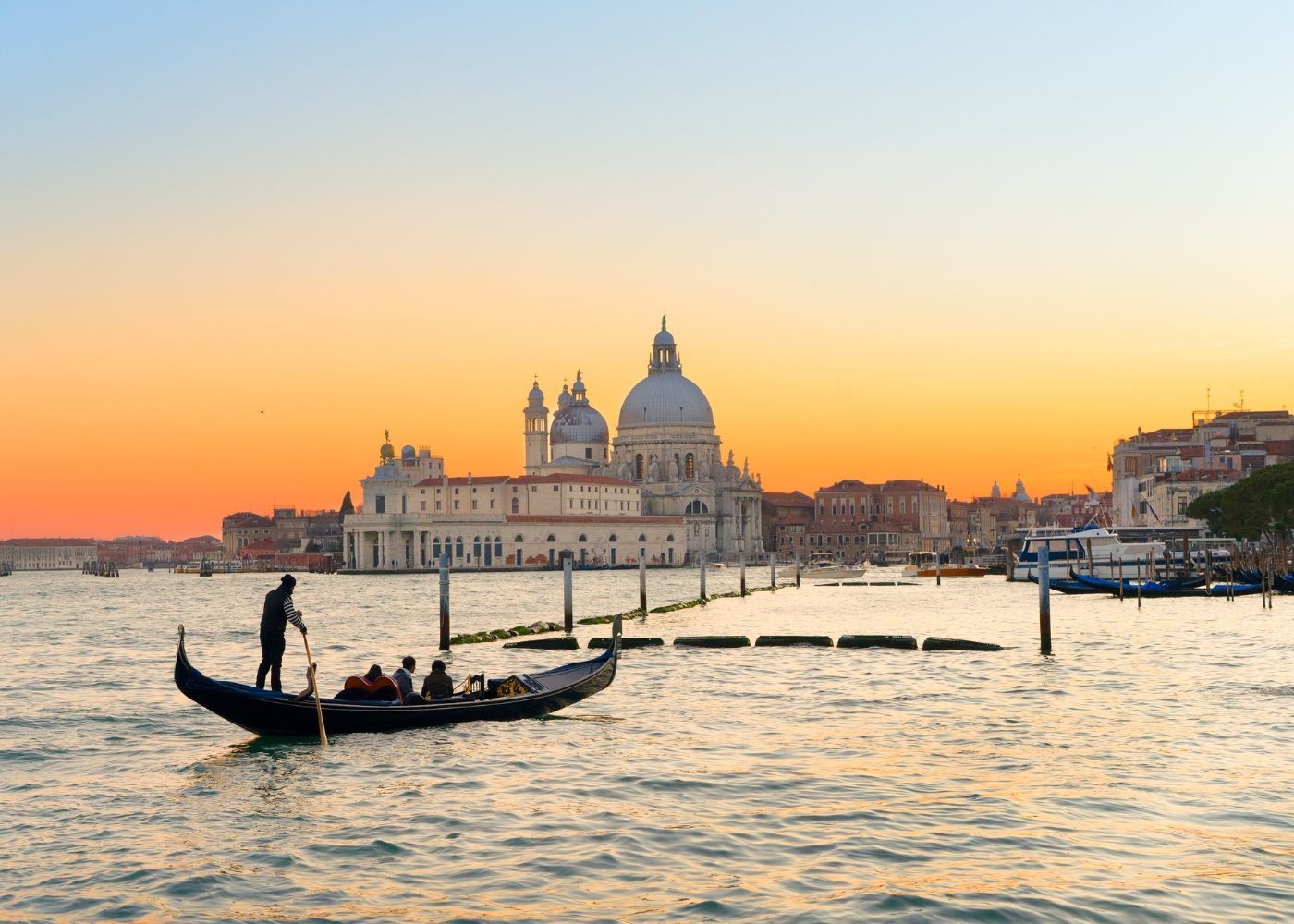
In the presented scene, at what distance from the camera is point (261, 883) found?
33.1ft

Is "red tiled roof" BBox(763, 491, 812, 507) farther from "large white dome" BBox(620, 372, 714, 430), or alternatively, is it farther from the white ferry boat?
the white ferry boat

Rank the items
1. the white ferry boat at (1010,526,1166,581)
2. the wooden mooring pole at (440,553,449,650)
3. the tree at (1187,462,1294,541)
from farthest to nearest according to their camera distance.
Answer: the tree at (1187,462,1294,541), the white ferry boat at (1010,526,1166,581), the wooden mooring pole at (440,553,449,650)

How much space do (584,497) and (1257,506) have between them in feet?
261

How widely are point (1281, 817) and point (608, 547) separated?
122719mm

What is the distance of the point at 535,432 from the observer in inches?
6171

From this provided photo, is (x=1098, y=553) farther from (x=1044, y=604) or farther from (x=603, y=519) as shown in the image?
(x=603, y=519)

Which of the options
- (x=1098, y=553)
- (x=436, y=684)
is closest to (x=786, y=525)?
(x=1098, y=553)

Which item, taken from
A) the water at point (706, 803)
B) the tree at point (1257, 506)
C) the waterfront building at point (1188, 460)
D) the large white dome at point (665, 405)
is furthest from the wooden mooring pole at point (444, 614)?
the large white dome at point (665, 405)

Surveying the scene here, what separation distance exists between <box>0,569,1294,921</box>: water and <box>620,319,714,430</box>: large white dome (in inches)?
4928

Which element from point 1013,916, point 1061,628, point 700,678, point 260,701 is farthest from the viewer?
point 1061,628

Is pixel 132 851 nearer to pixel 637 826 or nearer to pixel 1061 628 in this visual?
pixel 637 826

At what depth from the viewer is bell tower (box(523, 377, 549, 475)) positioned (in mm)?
156375

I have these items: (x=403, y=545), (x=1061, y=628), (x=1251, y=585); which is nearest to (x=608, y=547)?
(x=403, y=545)

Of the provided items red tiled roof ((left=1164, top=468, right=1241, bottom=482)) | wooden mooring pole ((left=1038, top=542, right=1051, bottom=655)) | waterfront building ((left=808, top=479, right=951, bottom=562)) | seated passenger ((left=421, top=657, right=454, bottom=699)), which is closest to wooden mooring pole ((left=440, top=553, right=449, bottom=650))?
wooden mooring pole ((left=1038, top=542, right=1051, bottom=655))
